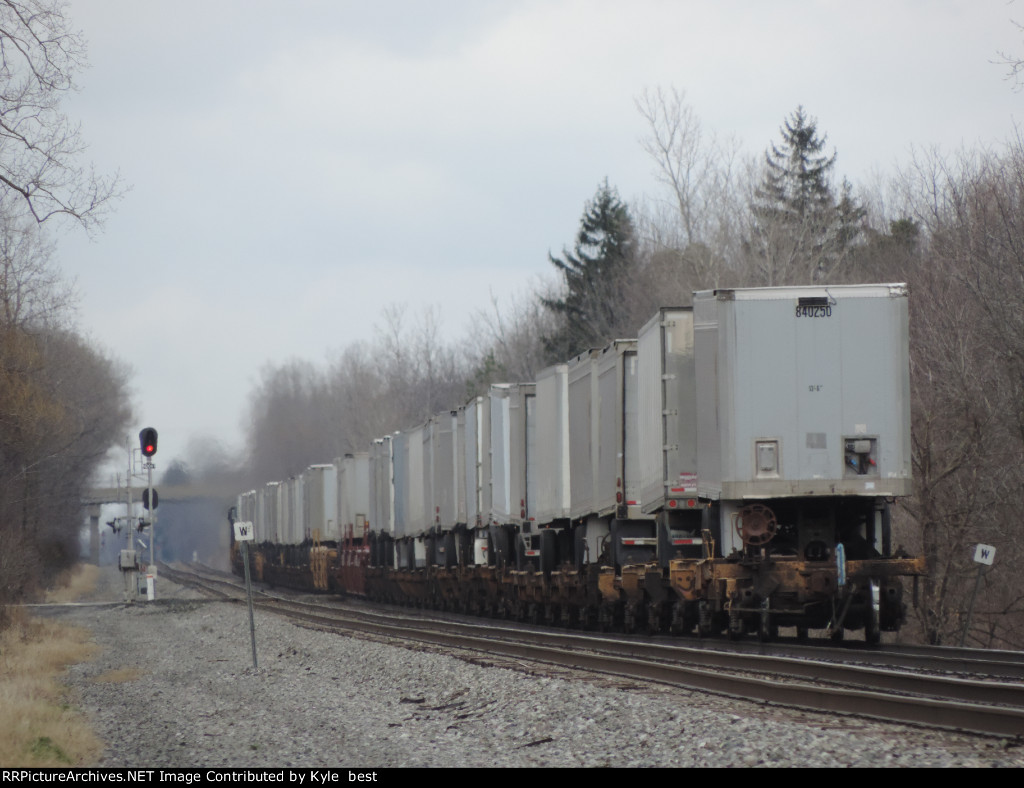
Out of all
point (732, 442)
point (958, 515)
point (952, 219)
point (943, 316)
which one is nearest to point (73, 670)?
point (732, 442)

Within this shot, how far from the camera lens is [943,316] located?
3044 cm

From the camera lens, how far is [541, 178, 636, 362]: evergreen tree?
203 feet

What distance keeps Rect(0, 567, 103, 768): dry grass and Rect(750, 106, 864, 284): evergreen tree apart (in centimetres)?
2553

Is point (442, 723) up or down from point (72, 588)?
up

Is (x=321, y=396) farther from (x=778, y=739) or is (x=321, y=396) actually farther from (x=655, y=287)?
(x=778, y=739)

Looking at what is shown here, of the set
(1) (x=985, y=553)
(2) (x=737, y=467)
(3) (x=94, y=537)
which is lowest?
(3) (x=94, y=537)

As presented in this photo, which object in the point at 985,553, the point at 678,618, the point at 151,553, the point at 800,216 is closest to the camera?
the point at 678,618

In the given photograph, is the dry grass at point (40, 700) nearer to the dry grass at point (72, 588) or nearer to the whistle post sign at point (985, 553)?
the whistle post sign at point (985, 553)

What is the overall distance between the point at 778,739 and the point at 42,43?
1330cm

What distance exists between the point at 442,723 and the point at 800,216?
1887 inches

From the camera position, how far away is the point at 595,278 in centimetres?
6388

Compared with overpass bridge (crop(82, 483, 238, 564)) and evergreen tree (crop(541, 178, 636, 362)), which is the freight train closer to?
evergreen tree (crop(541, 178, 636, 362))

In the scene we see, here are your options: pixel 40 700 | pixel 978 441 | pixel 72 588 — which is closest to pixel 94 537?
pixel 72 588

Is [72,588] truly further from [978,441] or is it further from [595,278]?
[978,441]
